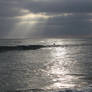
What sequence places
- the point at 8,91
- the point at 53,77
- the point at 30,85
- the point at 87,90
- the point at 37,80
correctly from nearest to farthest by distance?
the point at 87,90 < the point at 8,91 < the point at 30,85 < the point at 37,80 < the point at 53,77

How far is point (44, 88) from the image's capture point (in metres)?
17.0

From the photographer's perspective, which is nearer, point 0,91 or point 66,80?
point 0,91

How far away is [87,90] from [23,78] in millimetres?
7466

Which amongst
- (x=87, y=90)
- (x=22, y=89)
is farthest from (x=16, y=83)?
(x=87, y=90)

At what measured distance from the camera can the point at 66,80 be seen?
20.0 m

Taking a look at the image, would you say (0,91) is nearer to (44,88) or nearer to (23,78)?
(44,88)

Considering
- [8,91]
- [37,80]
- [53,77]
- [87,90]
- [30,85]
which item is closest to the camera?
[87,90]

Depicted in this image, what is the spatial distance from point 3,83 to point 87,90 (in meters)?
7.09

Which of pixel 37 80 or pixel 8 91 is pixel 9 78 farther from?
pixel 8 91

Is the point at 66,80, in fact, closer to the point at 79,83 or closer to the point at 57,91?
the point at 79,83

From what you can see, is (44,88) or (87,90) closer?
(87,90)

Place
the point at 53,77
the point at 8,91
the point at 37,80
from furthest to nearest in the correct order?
the point at 53,77 → the point at 37,80 → the point at 8,91

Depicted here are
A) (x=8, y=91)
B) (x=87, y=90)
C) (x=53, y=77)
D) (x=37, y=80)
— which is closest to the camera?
(x=87, y=90)

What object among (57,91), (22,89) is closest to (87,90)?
(57,91)
